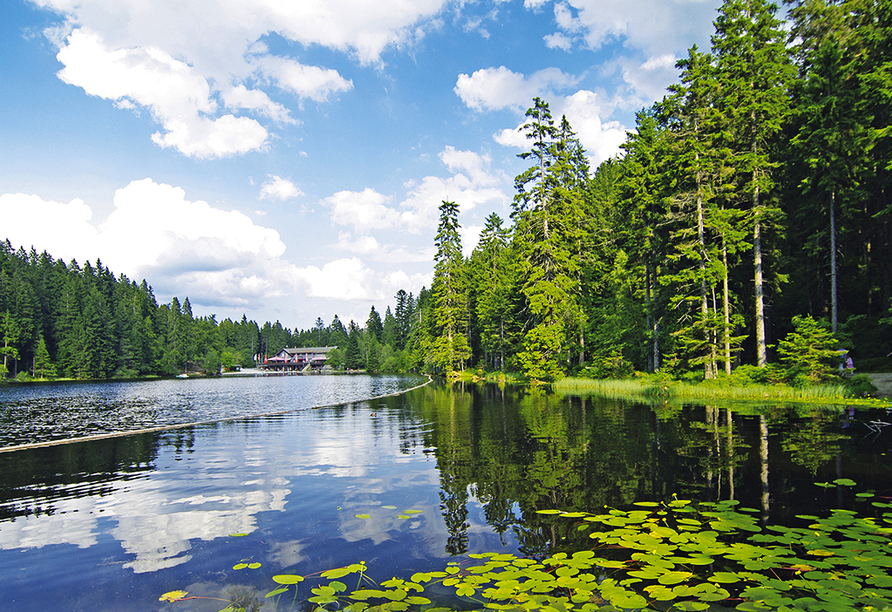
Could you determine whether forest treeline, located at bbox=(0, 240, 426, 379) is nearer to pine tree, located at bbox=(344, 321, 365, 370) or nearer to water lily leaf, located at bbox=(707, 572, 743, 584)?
pine tree, located at bbox=(344, 321, 365, 370)

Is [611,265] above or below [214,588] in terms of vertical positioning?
above

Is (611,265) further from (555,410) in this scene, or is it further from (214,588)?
(214,588)

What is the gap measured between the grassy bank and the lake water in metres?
2.99

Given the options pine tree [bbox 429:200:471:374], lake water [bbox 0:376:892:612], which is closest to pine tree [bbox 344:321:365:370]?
pine tree [bbox 429:200:471:374]

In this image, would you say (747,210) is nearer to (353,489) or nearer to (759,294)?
(759,294)

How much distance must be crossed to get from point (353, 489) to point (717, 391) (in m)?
22.7

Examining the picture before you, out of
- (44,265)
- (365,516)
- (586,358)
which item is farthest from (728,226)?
(44,265)

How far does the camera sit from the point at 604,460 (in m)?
11.1

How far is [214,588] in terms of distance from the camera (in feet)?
17.2

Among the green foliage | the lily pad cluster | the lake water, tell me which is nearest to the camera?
the lily pad cluster

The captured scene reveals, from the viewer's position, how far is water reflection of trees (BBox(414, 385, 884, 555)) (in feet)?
25.7

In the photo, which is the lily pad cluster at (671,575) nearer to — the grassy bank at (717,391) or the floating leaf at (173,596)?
the floating leaf at (173,596)

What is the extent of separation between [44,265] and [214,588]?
127252mm

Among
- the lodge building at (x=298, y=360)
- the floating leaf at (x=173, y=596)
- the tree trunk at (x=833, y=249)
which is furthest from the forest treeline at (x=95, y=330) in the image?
the floating leaf at (x=173, y=596)
